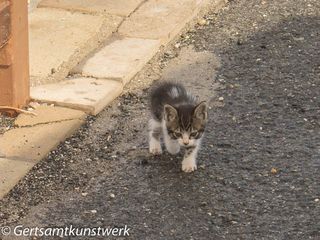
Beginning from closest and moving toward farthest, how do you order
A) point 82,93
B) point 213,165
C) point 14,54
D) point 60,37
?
point 213,165 < point 14,54 < point 82,93 < point 60,37

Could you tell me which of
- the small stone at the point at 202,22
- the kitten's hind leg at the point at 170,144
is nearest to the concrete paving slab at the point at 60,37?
the small stone at the point at 202,22

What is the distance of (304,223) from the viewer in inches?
189

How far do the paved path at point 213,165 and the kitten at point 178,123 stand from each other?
88 mm

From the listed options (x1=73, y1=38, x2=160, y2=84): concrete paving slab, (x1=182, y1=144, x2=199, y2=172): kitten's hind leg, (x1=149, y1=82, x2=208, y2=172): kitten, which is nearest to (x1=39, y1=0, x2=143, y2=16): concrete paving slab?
(x1=73, y1=38, x2=160, y2=84): concrete paving slab

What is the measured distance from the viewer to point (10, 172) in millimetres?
5246

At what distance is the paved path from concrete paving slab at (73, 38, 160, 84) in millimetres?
102

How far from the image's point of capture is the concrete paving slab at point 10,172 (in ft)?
16.7

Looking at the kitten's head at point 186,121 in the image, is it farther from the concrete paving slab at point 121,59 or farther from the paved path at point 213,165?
the concrete paving slab at point 121,59

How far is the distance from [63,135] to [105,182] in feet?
2.17

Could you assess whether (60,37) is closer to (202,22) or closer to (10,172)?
(202,22)

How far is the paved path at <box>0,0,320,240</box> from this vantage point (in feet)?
15.8

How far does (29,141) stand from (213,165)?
121cm

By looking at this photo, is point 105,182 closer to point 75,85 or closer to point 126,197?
point 126,197

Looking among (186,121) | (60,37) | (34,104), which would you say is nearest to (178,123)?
(186,121)
